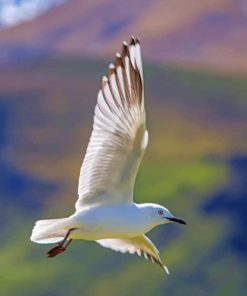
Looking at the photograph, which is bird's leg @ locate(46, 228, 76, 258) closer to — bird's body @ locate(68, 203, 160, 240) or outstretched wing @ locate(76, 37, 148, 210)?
bird's body @ locate(68, 203, 160, 240)

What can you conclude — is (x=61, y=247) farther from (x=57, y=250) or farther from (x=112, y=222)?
(x=112, y=222)

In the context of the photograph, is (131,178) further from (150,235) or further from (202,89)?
(202,89)

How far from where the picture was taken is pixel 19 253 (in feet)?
17.3

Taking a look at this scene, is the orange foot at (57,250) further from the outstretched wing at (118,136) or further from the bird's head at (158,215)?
the bird's head at (158,215)

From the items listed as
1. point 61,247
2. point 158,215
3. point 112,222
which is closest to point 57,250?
point 61,247

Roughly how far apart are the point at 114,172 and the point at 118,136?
0.11m

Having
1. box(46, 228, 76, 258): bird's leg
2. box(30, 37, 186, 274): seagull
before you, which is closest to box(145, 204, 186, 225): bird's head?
box(30, 37, 186, 274): seagull

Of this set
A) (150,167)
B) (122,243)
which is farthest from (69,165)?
(122,243)

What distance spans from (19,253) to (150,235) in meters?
0.69

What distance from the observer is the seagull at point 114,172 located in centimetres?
287

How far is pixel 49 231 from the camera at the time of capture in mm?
2965

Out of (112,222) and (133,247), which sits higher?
(112,222)

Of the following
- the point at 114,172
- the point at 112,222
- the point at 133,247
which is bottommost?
the point at 133,247

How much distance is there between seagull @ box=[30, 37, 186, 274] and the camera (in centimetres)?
287
